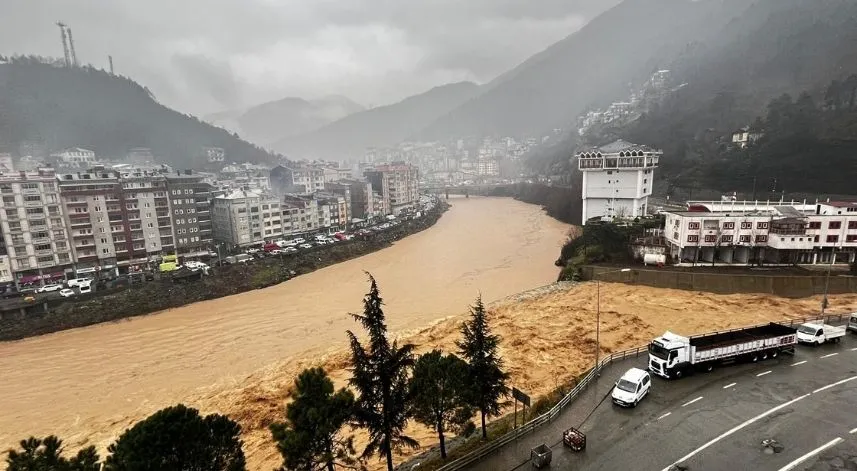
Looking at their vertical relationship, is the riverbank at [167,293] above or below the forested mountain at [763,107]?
below

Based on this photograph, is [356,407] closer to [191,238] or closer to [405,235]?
[191,238]

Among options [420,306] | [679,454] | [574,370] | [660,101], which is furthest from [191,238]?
[660,101]

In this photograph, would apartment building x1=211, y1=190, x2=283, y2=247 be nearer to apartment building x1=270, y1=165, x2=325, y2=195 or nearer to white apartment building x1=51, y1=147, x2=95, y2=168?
apartment building x1=270, y1=165, x2=325, y2=195

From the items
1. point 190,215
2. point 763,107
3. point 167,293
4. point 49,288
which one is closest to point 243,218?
point 190,215

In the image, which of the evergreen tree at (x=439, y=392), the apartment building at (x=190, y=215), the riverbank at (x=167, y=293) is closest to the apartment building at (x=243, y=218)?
the apartment building at (x=190, y=215)

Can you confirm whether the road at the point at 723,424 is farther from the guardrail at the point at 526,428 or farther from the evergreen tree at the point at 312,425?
the evergreen tree at the point at 312,425

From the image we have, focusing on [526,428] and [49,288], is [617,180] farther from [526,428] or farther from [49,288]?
[49,288]
